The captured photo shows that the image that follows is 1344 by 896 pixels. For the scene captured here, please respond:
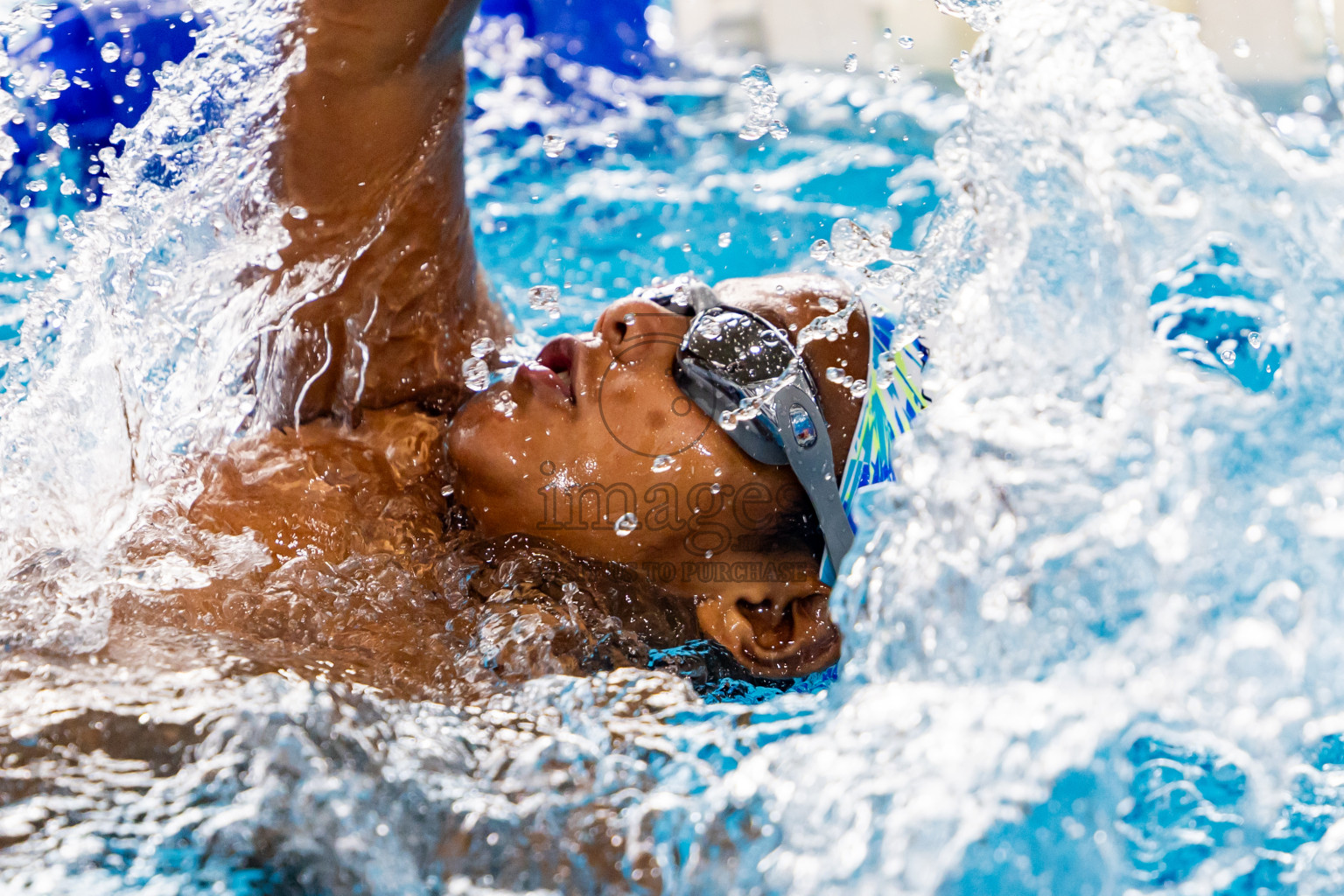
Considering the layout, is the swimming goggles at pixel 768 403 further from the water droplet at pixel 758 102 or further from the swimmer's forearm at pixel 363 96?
the water droplet at pixel 758 102

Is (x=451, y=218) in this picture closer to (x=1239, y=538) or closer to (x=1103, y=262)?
(x=1103, y=262)

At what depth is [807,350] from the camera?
1.53 m

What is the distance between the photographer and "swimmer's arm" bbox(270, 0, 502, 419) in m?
1.49

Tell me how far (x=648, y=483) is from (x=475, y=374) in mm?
450

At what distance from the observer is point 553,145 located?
124 inches

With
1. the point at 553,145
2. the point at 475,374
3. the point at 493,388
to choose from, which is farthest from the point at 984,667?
the point at 553,145

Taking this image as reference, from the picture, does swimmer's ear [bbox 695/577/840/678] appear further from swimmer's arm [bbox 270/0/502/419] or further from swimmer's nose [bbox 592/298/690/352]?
swimmer's arm [bbox 270/0/502/419]

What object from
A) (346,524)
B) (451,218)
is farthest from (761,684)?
(451,218)

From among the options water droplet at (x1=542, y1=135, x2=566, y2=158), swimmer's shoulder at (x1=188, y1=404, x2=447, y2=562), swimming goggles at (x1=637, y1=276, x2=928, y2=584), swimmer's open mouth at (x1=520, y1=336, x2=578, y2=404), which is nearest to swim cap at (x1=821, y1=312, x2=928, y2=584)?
swimming goggles at (x1=637, y1=276, x2=928, y2=584)

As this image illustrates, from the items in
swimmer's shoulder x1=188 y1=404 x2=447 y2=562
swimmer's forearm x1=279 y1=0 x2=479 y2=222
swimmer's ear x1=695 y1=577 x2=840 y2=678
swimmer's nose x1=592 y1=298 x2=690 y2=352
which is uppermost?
swimmer's forearm x1=279 y1=0 x2=479 y2=222

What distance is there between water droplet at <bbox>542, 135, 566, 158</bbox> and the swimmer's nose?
1700 millimetres

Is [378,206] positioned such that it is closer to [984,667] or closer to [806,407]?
[806,407]

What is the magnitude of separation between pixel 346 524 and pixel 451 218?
0.52 meters

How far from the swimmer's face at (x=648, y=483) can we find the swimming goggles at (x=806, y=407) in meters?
0.03
